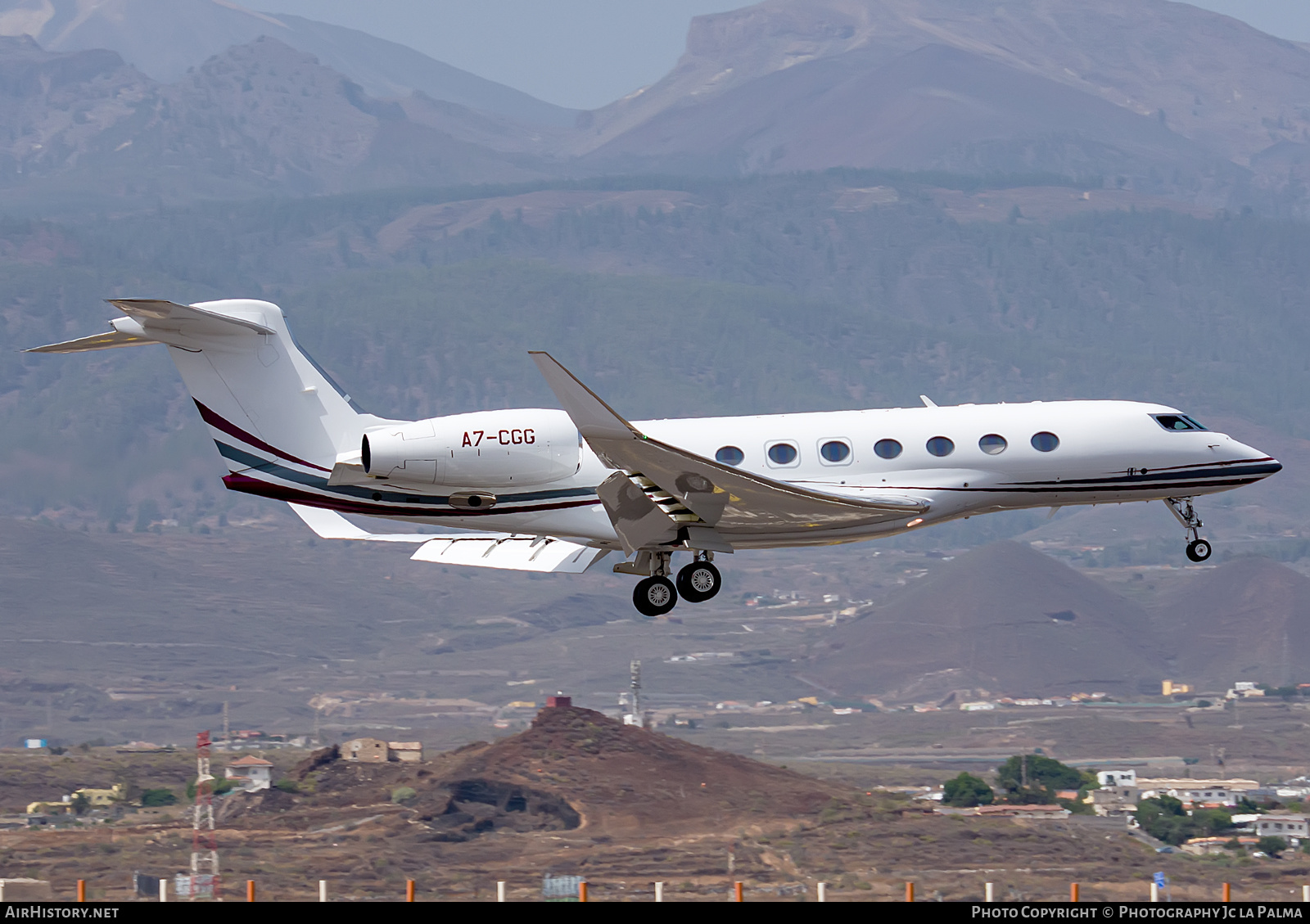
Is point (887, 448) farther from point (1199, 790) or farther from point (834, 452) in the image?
point (1199, 790)

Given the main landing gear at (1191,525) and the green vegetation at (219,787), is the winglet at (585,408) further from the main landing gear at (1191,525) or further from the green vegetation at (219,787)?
the green vegetation at (219,787)

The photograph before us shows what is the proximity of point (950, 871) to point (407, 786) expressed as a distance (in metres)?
37.5

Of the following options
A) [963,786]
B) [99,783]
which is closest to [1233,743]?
[963,786]

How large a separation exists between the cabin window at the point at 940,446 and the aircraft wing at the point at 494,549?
6.27 m

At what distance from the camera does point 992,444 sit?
34.1 m

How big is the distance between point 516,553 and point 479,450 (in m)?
3.61

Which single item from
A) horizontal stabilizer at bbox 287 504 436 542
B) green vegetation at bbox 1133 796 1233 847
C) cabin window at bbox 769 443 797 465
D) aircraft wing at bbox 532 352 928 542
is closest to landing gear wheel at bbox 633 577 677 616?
aircraft wing at bbox 532 352 928 542

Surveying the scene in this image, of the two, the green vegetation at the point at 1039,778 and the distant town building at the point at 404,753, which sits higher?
the distant town building at the point at 404,753

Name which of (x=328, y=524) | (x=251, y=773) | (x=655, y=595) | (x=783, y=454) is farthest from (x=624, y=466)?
(x=251, y=773)

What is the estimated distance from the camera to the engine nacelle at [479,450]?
1257 inches

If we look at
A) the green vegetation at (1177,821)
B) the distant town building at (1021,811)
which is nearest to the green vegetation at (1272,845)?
the green vegetation at (1177,821)

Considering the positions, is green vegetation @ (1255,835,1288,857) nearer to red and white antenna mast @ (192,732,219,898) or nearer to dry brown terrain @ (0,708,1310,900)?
dry brown terrain @ (0,708,1310,900)

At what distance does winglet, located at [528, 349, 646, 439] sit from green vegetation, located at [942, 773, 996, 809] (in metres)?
103

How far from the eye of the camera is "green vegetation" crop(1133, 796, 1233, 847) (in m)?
119
